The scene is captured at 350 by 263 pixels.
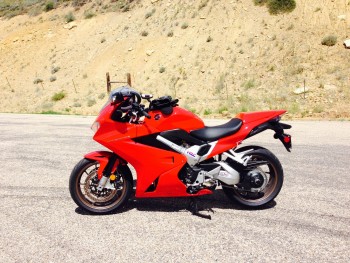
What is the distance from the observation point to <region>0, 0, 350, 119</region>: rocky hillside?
915 inches

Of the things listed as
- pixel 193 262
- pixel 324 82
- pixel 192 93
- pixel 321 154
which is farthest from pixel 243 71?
pixel 193 262

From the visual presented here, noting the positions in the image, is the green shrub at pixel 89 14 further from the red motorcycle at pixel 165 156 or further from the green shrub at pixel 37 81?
the red motorcycle at pixel 165 156

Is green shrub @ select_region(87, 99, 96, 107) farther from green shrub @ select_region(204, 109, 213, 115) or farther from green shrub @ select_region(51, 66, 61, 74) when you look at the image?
green shrub @ select_region(51, 66, 61, 74)

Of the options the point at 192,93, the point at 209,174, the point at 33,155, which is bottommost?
the point at 192,93

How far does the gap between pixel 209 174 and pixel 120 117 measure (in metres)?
1.35

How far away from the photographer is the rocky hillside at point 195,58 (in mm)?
23250

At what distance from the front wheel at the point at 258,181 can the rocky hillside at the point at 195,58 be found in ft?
45.4

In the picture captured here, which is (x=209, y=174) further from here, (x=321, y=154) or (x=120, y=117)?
(x=321, y=154)

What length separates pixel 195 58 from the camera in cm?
2944

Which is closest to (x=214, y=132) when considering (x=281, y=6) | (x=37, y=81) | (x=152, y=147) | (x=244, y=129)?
(x=244, y=129)

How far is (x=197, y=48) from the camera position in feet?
99.6

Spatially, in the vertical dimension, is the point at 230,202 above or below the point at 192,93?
above

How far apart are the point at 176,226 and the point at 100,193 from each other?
1.13m

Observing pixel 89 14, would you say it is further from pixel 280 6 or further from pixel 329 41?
pixel 329 41
